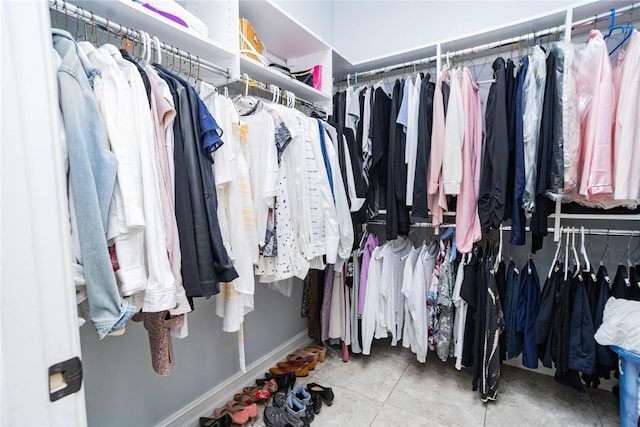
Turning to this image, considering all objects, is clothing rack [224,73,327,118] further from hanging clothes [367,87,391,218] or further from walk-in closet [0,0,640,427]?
hanging clothes [367,87,391,218]

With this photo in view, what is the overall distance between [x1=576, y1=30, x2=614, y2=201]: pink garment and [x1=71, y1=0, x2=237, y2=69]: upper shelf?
5.28ft

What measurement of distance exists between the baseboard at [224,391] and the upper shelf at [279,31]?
2.04m

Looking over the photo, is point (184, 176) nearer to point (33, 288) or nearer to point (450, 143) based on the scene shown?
point (33, 288)

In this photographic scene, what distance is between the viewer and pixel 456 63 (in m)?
2.08

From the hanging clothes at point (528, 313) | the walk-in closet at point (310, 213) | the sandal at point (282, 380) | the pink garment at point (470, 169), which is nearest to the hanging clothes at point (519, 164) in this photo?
the walk-in closet at point (310, 213)

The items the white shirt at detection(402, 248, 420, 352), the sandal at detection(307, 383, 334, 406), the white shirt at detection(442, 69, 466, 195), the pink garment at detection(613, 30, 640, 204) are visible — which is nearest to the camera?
the pink garment at detection(613, 30, 640, 204)

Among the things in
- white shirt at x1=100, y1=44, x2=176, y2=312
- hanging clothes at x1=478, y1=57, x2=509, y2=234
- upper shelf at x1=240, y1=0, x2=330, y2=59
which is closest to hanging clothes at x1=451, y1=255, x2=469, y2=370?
hanging clothes at x1=478, y1=57, x2=509, y2=234

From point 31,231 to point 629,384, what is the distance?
2062 mm

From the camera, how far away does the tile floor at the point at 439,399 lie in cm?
158

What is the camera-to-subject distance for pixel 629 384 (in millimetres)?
1298

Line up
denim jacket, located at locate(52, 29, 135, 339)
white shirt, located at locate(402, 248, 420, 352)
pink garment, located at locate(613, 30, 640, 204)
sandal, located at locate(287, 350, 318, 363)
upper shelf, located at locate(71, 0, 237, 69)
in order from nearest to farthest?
denim jacket, located at locate(52, 29, 135, 339)
upper shelf, located at locate(71, 0, 237, 69)
pink garment, located at locate(613, 30, 640, 204)
white shirt, located at locate(402, 248, 420, 352)
sandal, located at locate(287, 350, 318, 363)

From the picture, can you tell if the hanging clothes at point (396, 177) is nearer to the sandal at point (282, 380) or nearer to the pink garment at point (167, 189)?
the sandal at point (282, 380)

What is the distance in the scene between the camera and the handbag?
1.95m

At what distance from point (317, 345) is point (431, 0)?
A: 2.72m
